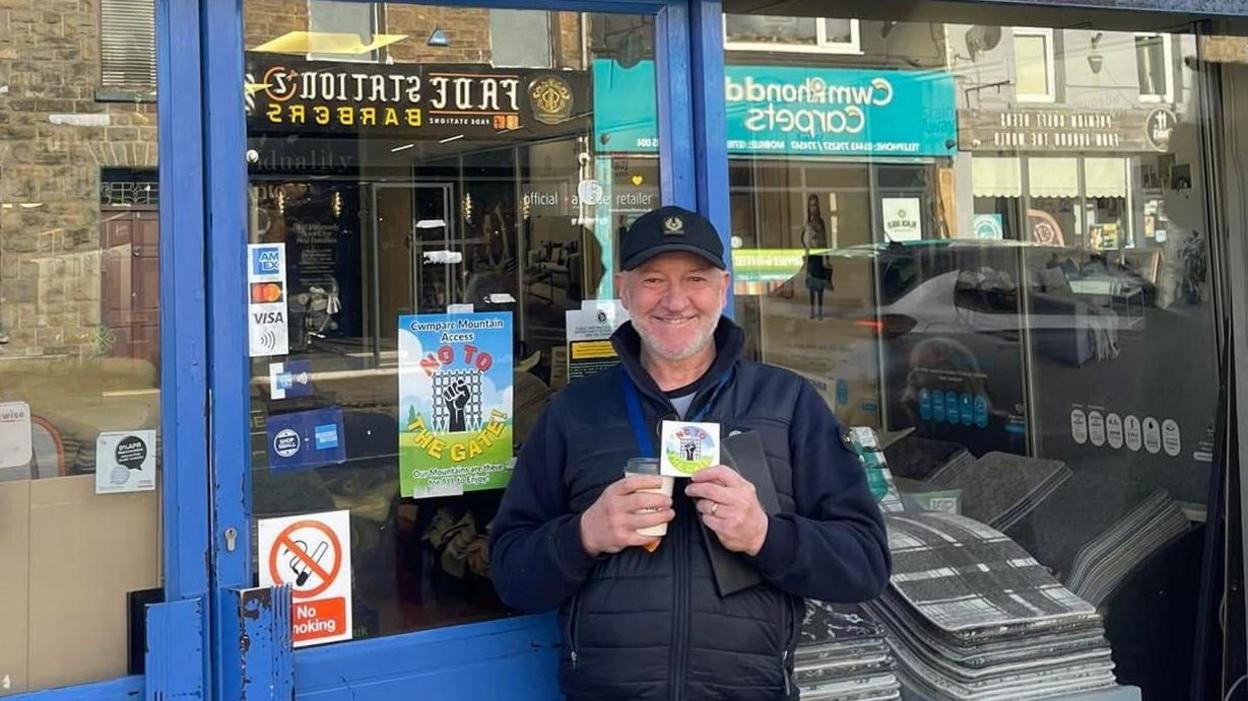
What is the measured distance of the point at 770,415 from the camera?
2334 mm

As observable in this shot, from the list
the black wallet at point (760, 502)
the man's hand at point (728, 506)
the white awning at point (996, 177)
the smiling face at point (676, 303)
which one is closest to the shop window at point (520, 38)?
the smiling face at point (676, 303)

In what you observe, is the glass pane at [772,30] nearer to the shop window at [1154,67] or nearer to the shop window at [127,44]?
the shop window at [1154,67]

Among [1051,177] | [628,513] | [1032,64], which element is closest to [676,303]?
[628,513]

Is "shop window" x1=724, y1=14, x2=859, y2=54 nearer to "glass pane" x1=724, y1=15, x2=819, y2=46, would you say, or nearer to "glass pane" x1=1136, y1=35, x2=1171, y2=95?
"glass pane" x1=724, y1=15, x2=819, y2=46

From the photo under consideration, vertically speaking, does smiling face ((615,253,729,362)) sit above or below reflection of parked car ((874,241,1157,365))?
below

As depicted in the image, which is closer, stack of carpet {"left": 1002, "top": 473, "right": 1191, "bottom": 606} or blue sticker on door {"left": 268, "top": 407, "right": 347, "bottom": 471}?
blue sticker on door {"left": 268, "top": 407, "right": 347, "bottom": 471}

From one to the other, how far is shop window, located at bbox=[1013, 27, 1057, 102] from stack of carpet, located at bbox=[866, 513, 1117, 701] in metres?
2.32

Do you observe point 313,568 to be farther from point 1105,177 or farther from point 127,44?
point 1105,177

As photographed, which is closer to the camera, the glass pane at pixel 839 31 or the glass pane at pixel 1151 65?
the glass pane at pixel 839 31

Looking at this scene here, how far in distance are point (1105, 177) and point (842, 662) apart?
3292 mm

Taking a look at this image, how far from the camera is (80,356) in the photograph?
96.0 inches

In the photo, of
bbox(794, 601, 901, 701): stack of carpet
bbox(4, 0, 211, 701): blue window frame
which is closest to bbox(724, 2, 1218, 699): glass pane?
bbox(794, 601, 901, 701): stack of carpet

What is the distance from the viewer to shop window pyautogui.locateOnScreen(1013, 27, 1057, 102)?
15.3ft

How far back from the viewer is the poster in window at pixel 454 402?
2.68m
